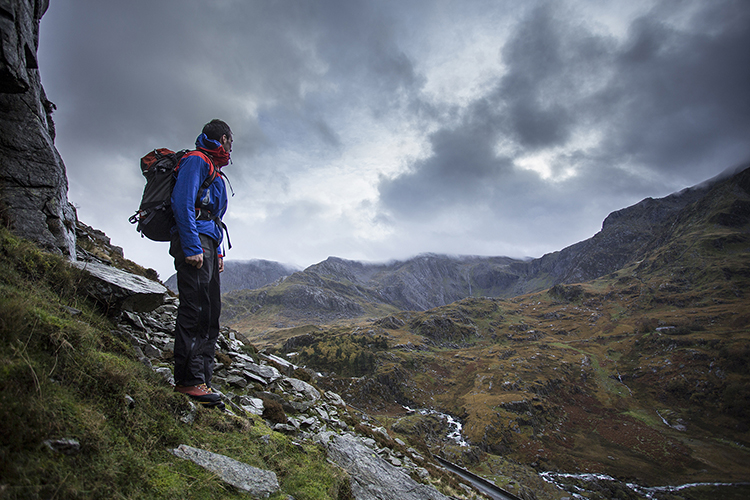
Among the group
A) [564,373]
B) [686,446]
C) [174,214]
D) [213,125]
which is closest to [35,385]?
[174,214]

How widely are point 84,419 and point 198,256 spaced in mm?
3164

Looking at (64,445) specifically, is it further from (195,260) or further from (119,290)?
(119,290)

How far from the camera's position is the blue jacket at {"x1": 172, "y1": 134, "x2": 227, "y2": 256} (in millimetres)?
5418

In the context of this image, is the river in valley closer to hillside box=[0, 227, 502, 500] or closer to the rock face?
hillside box=[0, 227, 502, 500]

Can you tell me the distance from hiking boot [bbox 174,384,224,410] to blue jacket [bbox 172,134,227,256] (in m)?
2.42

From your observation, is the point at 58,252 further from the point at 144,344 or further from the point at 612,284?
the point at 612,284

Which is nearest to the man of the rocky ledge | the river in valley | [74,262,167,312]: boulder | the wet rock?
the rocky ledge

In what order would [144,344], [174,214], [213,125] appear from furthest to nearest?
[144,344]
[213,125]
[174,214]

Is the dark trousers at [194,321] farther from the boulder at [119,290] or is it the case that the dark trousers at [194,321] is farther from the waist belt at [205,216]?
the boulder at [119,290]

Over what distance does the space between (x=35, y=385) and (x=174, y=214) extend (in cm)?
355

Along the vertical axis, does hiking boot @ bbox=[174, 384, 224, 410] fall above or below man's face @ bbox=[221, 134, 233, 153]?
below

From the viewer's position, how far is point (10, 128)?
698 cm

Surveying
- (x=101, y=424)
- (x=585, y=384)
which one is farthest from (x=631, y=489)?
(x=101, y=424)

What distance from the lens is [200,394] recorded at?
529cm
